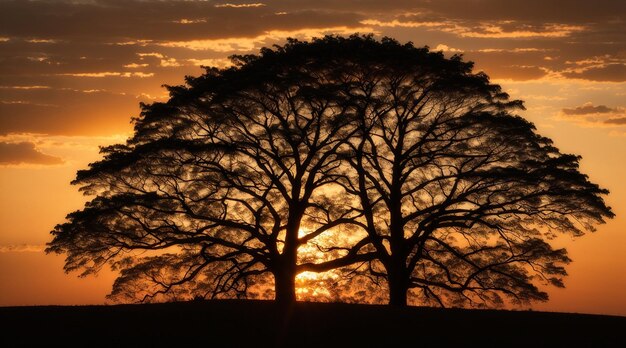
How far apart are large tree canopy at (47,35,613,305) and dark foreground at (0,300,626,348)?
5.82 m

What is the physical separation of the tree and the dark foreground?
619cm

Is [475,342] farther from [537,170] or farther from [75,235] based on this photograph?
[75,235]

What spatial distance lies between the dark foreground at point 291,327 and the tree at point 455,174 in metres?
6.19

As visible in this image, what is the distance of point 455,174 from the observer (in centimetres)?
3772

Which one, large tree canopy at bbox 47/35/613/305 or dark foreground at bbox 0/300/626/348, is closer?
dark foreground at bbox 0/300/626/348

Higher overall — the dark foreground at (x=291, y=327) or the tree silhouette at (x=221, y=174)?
the tree silhouette at (x=221, y=174)

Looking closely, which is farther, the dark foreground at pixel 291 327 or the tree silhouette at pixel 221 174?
the tree silhouette at pixel 221 174

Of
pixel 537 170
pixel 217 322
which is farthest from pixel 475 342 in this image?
pixel 537 170

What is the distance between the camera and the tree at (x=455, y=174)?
120ft

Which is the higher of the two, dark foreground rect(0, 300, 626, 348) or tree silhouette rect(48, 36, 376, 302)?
tree silhouette rect(48, 36, 376, 302)

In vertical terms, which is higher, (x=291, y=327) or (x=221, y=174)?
(x=221, y=174)

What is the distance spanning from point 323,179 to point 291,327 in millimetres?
11701

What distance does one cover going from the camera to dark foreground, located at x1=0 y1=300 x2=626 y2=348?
24281mm

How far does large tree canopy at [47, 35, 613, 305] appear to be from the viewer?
36312 mm
